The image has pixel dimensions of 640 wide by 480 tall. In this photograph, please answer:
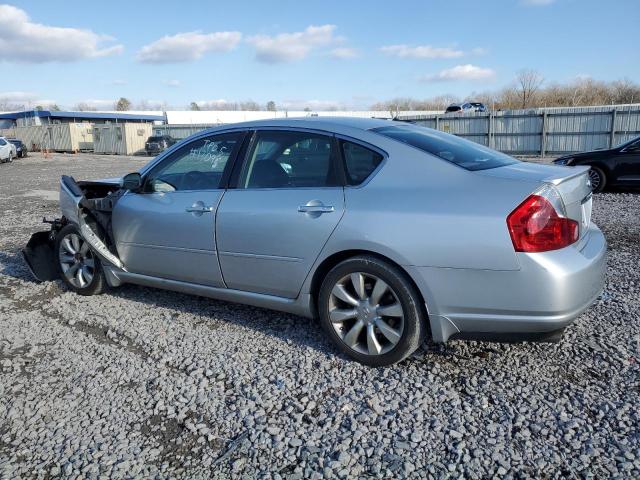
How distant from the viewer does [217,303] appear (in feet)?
15.8

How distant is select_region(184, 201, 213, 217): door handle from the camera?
4.01m

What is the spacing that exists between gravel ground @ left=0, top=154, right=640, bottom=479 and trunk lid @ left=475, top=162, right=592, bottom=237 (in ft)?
3.23

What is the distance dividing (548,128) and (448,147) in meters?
23.4

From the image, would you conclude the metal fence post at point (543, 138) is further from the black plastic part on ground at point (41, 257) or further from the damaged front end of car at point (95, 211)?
the black plastic part on ground at point (41, 257)

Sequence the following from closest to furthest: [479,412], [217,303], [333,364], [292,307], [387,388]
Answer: [479,412] → [387,388] → [333,364] → [292,307] → [217,303]

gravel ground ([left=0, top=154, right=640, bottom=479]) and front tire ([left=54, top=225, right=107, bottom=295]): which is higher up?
front tire ([left=54, top=225, right=107, bottom=295])

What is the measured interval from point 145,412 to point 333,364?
1219 millimetres

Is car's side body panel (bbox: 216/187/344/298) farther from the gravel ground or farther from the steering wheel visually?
the gravel ground

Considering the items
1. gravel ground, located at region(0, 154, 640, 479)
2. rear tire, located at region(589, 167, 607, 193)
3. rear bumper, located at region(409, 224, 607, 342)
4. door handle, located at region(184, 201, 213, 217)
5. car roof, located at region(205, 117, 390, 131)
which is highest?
car roof, located at region(205, 117, 390, 131)

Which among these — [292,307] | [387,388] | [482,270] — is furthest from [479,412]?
[292,307]

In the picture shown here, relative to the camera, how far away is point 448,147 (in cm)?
363

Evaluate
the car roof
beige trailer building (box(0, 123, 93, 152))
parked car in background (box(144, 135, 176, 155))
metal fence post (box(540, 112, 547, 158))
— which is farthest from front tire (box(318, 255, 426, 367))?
beige trailer building (box(0, 123, 93, 152))

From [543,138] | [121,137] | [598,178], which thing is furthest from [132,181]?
[121,137]

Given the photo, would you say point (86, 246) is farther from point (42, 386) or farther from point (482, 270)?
point (482, 270)
